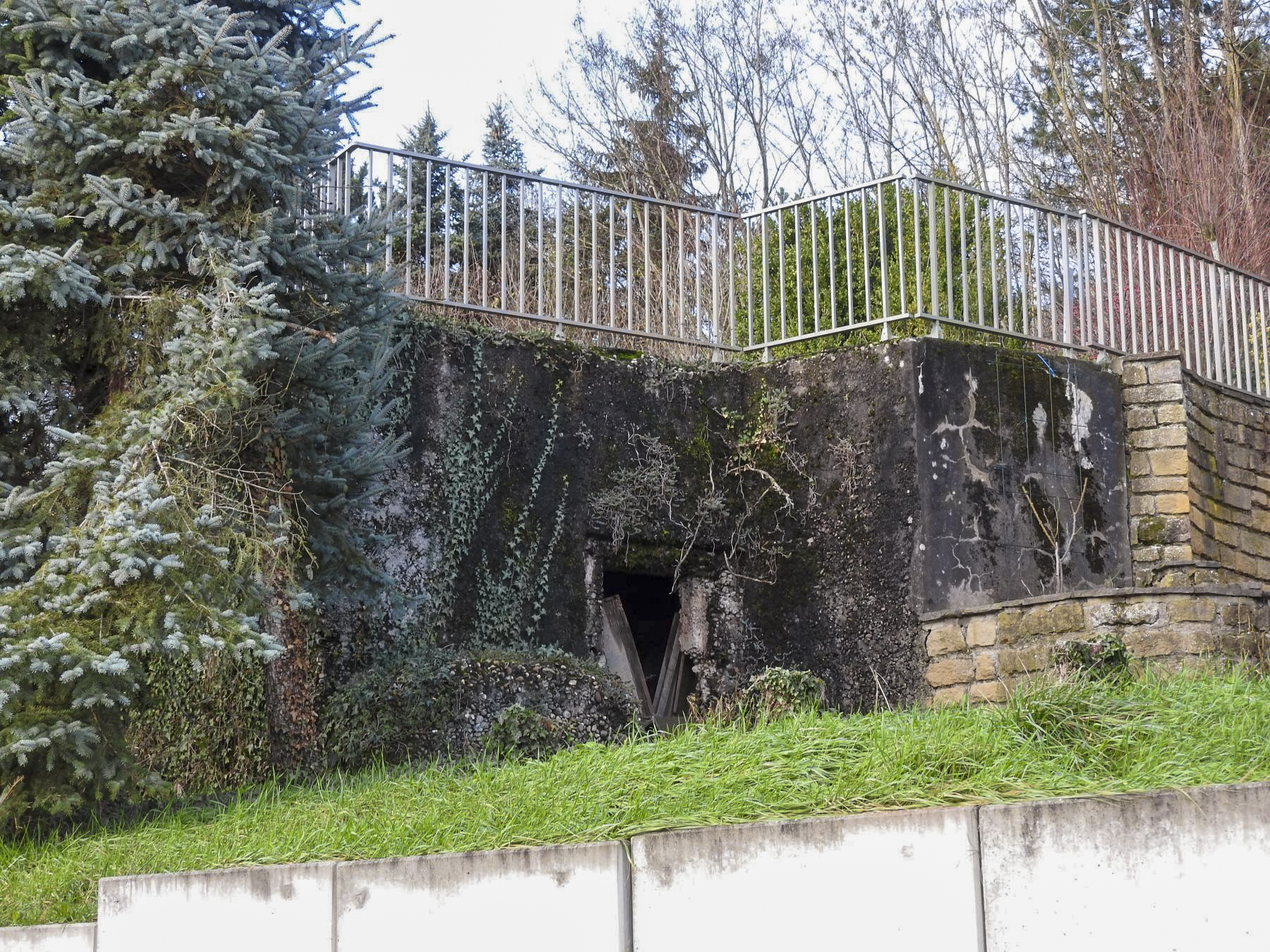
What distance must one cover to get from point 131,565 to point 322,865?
167 cm

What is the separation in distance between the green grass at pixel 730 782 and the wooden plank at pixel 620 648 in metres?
3.15

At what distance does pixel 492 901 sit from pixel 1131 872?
1757 millimetres

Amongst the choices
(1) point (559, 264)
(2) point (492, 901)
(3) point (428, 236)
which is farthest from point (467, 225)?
(2) point (492, 901)

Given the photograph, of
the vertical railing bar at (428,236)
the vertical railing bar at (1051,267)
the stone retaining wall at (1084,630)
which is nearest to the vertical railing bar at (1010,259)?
the vertical railing bar at (1051,267)

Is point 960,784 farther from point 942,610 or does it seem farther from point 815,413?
point 815,413

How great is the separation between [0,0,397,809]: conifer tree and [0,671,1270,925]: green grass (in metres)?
0.48

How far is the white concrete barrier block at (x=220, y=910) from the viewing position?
4453mm

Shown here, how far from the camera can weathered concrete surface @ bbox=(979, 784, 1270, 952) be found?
303 centimetres

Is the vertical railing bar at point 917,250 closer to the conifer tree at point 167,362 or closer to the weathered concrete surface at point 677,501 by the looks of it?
the weathered concrete surface at point 677,501

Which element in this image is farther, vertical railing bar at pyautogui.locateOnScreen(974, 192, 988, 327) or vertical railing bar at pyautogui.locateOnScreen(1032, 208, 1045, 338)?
vertical railing bar at pyautogui.locateOnScreen(1032, 208, 1045, 338)

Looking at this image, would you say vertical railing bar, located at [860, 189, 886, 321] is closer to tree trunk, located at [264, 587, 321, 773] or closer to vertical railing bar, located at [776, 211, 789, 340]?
vertical railing bar, located at [776, 211, 789, 340]

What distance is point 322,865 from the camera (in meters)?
4.44

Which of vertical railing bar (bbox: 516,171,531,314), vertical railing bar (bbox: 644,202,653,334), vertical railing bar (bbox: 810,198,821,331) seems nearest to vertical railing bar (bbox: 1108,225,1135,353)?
vertical railing bar (bbox: 810,198,821,331)

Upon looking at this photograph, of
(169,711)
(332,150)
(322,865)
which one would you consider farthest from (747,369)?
(322,865)
